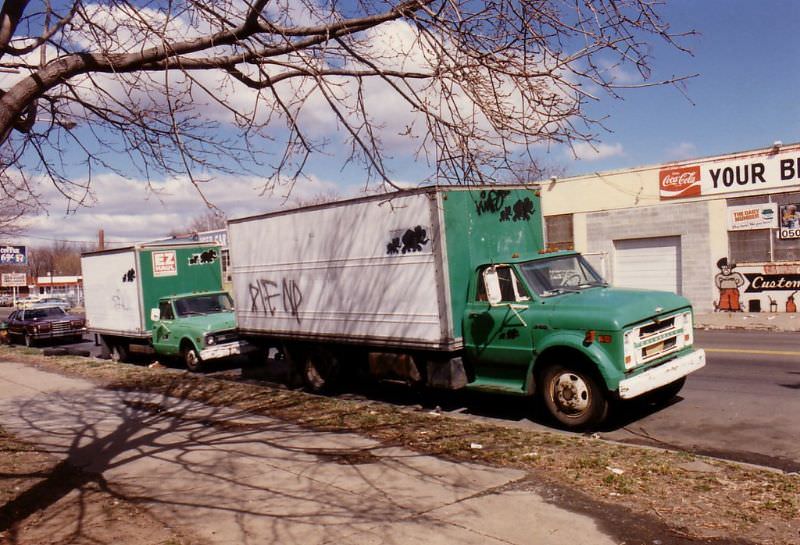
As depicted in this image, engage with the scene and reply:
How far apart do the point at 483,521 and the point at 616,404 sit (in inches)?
170

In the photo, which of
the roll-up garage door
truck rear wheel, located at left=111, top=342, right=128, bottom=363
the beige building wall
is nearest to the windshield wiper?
the beige building wall

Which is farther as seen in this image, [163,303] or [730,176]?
[730,176]

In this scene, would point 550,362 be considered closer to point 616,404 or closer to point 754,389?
point 616,404

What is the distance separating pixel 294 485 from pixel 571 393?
138 inches

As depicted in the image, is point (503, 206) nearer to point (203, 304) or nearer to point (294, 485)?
point (294, 485)

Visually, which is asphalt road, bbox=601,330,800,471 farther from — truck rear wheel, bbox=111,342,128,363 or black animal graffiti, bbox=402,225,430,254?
truck rear wheel, bbox=111,342,128,363

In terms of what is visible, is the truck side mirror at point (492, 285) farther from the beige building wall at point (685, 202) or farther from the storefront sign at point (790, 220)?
the storefront sign at point (790, 220)

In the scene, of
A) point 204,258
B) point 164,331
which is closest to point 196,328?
point 164,331

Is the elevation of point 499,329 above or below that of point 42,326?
above

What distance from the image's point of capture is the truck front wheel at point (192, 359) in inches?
595

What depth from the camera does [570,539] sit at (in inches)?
183

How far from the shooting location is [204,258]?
18.2 meters

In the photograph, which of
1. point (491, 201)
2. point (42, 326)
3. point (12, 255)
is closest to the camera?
point (491, 201)

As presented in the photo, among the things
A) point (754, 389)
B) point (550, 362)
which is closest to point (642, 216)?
point (754, 389)
